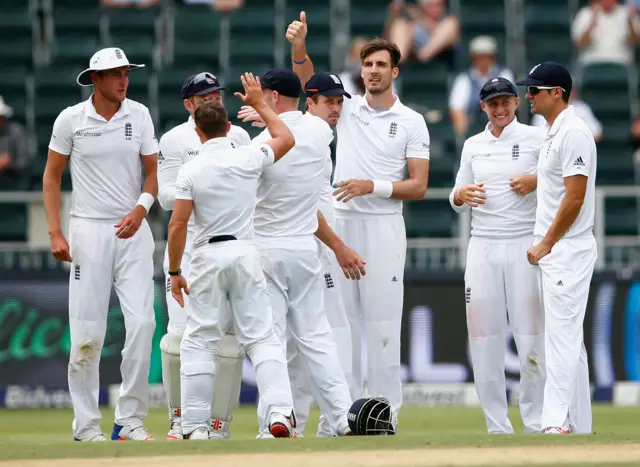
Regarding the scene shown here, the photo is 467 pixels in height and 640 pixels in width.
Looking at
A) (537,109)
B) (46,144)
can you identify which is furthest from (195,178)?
(46,144)

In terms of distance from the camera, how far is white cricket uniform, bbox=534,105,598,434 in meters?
8.20

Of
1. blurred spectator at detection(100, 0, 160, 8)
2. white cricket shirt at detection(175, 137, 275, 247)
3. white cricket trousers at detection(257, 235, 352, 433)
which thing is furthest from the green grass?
blurred spectator at detection(100, 0, 160, 8)

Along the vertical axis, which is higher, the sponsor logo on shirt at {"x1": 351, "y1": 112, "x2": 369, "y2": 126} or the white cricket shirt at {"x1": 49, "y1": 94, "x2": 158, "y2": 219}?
the sponsor logo on shirt at {"x1": 351, "y1": 112, "x2": 369, "y2": 126}

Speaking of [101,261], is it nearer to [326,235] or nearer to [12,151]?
[326,235]

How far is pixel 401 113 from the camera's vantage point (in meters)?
9.09

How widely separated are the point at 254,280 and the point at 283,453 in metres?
1.39

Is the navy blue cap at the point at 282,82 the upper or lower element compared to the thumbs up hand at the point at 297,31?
lower

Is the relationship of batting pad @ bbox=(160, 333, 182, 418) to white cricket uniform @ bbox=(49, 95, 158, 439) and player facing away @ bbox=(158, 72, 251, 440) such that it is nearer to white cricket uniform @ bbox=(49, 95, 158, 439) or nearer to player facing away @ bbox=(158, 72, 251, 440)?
player facing away @ bbox=(158, 72, 251, 440)

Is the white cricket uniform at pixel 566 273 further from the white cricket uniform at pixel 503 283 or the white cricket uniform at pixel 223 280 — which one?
the white cricket uniform at pixel 223 280

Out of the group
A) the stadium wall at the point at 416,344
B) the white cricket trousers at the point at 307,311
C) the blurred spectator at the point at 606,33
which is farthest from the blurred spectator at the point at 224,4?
the white cricket trousers at the point at 307,311

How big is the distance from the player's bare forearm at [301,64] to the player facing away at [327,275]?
42 centimetres

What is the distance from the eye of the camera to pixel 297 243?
8.30 metres

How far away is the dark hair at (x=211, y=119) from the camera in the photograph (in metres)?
7.87

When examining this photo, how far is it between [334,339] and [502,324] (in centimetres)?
111
